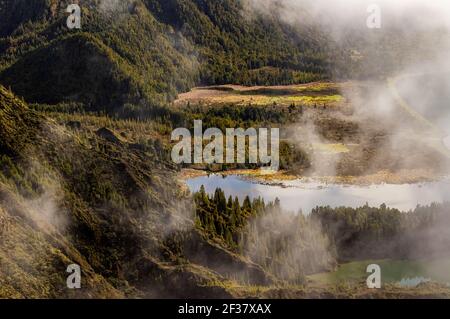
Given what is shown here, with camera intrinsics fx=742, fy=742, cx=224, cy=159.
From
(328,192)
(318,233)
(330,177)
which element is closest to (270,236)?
(318,233)

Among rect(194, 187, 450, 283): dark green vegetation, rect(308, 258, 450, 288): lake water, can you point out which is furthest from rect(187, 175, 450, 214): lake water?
rect(308, 258, 450, 288): lake water

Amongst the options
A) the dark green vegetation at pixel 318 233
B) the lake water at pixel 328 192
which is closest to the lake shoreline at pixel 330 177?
the lake water at pixel 328 192

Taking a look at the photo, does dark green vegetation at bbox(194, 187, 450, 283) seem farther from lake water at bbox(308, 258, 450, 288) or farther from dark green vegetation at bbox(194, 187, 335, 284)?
lake water at bbox(308, 258, 450, 288)

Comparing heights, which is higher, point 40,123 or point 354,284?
point 40,123

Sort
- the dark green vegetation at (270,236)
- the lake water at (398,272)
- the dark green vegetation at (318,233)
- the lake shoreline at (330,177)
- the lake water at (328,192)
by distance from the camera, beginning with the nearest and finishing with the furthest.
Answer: the dark green vegetation at (270,236) → the dark green vegetation at (318,233) → the lake water at (398,272) → the lake water at (328,192) → the lake shoreline at (330,177)

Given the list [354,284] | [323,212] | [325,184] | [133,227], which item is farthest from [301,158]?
[133,227]

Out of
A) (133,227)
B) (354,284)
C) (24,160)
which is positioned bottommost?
(354,284)

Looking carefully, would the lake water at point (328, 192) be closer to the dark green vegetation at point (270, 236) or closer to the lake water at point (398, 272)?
the dark green vegetation at point (270, 236)
